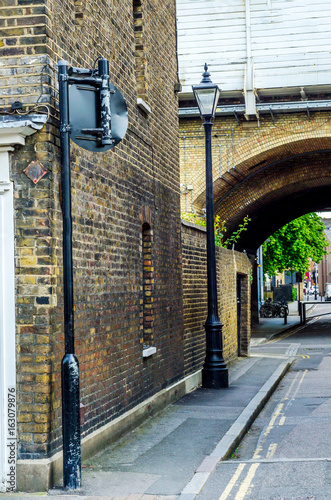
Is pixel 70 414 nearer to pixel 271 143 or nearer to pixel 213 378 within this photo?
pixel 213 378

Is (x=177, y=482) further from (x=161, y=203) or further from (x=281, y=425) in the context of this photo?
(x=161, y=203)

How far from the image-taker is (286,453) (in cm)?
799

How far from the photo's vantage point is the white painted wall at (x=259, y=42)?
2312 centimetres

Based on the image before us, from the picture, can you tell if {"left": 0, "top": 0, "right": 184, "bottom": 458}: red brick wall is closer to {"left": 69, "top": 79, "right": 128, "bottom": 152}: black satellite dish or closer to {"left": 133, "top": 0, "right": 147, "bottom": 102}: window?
{"left": 133, "top": 0, "right": 147, "bottom": 102}: window

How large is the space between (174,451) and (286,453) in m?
1.35

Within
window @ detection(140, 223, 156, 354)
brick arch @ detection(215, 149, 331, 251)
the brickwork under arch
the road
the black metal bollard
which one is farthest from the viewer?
brick arch @ detection(215, 149, 331, 251)

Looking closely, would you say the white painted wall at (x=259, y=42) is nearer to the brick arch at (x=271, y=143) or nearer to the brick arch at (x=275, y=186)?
the brick arch at (x=271, y=143)

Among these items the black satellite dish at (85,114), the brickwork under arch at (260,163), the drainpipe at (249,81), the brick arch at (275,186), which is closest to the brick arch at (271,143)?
the brickwork under arch at (260,163)

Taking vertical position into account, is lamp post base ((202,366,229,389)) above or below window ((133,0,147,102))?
below

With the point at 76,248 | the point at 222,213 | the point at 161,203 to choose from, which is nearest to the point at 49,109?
the point at 76,248

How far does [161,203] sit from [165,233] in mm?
515

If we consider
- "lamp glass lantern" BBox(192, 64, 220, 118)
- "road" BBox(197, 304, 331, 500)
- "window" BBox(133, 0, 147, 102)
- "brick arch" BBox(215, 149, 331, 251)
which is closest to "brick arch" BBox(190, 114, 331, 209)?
"brick arch" BBox(215, 149, 331, 251)

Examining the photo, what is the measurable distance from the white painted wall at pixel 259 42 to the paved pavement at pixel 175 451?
528 inches

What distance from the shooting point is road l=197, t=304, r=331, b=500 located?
6.14m
